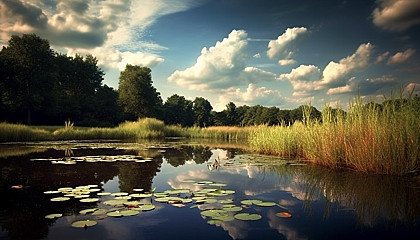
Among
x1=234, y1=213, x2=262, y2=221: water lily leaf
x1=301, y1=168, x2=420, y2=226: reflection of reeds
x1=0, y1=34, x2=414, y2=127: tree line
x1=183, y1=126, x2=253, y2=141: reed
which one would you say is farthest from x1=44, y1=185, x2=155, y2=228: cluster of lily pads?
x1=183, y1=126, x2=253, y2=141: reed

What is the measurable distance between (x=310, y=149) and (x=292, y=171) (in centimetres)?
188

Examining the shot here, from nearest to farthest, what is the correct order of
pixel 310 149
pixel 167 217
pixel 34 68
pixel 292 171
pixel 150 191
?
pixel 167 217, pixel 150 191, pixel 292 171, pixel 310 149, pixel 34 68

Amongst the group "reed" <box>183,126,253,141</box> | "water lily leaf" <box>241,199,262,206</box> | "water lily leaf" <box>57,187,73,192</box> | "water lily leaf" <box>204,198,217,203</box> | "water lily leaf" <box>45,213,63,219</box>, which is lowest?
"water lily leaf" <box>241,199,262,206</box>

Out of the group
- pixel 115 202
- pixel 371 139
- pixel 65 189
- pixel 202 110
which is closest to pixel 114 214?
pixel 115 202

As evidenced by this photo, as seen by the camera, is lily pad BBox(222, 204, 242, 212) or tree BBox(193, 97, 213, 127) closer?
lily pad BBox(222, 204, 242, 212)

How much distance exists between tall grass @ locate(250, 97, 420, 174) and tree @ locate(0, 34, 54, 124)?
32.1 metres

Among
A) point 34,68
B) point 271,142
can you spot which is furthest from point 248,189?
point 34,68

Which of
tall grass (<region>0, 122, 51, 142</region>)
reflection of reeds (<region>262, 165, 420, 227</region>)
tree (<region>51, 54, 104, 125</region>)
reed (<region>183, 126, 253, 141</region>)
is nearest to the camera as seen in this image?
reflection of reeds (<region>262, 165, 420, 227</region>)

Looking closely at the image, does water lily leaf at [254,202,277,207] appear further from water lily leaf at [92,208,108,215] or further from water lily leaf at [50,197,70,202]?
water lily leaf at [50,197,70,202]

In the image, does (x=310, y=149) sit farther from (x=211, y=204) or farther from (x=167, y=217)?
(x=167, y=217)

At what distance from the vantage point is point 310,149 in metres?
8.27

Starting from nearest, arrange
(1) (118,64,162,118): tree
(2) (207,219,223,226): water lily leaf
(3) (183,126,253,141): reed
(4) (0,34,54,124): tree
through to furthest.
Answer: (2) (207,219,223,226): water lily leaf, (3) (183,126,253,141): reed, (4) (0,34,54,124): tree, (1) (118,64,162,118): tree

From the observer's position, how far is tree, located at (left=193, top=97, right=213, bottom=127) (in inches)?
3019

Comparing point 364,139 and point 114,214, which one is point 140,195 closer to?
point 114,214
